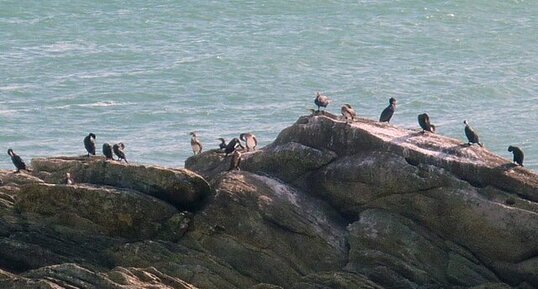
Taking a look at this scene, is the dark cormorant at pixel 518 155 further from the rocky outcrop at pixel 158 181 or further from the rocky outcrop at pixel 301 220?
the rocky outcrop at pixel 158 181

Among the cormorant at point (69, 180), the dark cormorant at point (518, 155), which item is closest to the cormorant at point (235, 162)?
the cormorant at point (69, 180)

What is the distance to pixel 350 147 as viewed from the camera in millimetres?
33562

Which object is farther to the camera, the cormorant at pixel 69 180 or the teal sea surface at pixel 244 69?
the teal sea surface at pixel 244 69

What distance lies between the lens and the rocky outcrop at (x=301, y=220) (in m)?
30.2

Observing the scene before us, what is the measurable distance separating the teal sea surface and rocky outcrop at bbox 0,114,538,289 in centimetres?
3395

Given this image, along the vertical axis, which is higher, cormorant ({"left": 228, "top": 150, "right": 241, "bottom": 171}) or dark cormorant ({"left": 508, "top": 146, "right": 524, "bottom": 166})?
cormorant ({"left": 228, "top": 150, "right": 241, "bottom": 171})

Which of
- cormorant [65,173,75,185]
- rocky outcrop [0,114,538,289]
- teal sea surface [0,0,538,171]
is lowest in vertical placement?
teal sea surface [0,0,538,171]

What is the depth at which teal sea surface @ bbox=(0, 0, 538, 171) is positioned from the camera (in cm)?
7788

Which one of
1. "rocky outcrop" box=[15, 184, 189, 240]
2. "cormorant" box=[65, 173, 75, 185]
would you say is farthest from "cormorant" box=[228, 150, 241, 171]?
"cormorant" box=[65, 173, 75, 185]

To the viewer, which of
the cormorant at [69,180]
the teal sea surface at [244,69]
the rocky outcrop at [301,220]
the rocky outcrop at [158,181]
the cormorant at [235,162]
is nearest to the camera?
the rocky outcrop at [301,220]

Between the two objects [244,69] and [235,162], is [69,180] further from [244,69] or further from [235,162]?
[244,69]

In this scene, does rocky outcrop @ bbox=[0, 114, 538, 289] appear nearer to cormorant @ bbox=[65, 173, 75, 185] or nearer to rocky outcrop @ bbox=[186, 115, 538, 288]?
rocky outcrop @ bbox=[186, 115, 538, 288]

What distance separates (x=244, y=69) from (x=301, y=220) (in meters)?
66.2

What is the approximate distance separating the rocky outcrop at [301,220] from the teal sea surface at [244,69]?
3395cm
